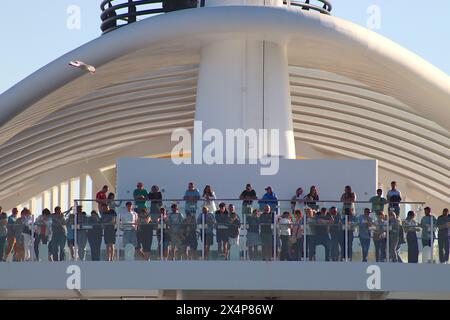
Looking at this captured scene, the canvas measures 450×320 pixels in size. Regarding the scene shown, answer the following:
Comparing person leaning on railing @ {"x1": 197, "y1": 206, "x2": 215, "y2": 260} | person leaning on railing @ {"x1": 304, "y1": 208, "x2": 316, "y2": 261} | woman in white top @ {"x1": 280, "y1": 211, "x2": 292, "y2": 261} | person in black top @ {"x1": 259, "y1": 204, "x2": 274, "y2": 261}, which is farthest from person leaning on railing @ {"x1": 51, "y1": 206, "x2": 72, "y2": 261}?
person leaning on railing @ {"x1": 304, "y1": 208, "x2": 316, "y2": 261}

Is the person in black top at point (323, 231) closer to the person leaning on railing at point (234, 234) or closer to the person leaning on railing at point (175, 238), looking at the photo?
the person leaning on railing at point (234, 234)

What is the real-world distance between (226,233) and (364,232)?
2.69 metres

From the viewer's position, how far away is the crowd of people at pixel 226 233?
2528 centimetres

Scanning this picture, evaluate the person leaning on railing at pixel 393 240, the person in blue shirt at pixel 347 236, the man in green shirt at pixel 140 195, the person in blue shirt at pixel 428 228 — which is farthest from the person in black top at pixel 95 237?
the person in blue shirt at pixel 428 228

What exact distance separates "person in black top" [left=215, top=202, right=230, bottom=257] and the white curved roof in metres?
7.71

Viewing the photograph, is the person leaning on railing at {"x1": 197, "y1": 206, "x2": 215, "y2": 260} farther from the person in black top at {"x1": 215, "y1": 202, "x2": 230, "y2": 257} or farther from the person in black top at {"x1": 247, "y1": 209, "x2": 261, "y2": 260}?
the person in black top at {"x1": 247, "y1": 209, "x2": 261, "y2": 260}

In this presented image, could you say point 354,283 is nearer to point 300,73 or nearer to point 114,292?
point 114,292

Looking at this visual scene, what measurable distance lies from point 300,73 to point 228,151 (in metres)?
11.2

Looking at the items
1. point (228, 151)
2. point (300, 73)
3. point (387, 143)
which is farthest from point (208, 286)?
point (387, 143)

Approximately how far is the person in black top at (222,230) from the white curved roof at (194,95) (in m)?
7.71

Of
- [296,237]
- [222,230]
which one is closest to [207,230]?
[222,230]

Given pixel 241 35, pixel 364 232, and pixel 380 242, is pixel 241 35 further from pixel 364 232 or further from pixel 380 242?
pixel 380 242

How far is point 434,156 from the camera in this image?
51.3m

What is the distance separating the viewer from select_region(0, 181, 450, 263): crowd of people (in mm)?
25281
